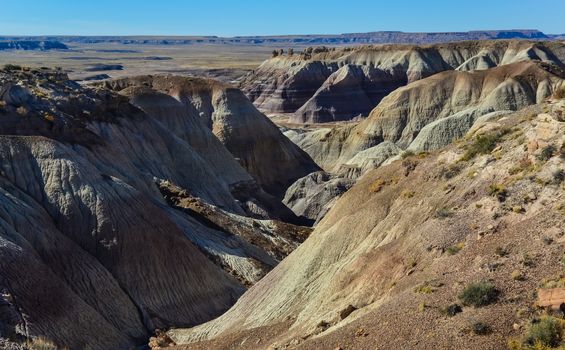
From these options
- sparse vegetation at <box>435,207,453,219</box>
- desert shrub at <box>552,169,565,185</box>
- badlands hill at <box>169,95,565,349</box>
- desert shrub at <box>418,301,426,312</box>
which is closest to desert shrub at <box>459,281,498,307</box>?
badlands hill at <box>169,95,565,349</box>

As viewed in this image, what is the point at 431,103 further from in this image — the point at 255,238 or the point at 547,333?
the point at 547,333

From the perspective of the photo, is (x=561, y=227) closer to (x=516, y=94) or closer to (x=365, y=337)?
(x=365, y=337)

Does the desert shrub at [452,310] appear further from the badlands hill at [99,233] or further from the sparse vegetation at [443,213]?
the badlands hill at [99,233]

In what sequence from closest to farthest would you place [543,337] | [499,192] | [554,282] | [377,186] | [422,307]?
[543,337] < [554,282] < [422,307] < [499,192] < [377,186]

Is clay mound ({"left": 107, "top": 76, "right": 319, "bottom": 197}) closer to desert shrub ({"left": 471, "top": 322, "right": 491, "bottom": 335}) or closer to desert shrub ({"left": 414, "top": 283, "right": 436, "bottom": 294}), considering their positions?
desert shrub ({"left": 414, "top": 283, "right": 436, "bottom": 294})

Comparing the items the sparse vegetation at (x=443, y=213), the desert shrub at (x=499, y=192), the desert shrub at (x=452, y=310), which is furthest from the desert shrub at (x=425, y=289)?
the desert shrub at (x=499, y=192)

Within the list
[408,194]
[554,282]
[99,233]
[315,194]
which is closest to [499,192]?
[408,194]

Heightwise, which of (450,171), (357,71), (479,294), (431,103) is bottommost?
(479,294)
